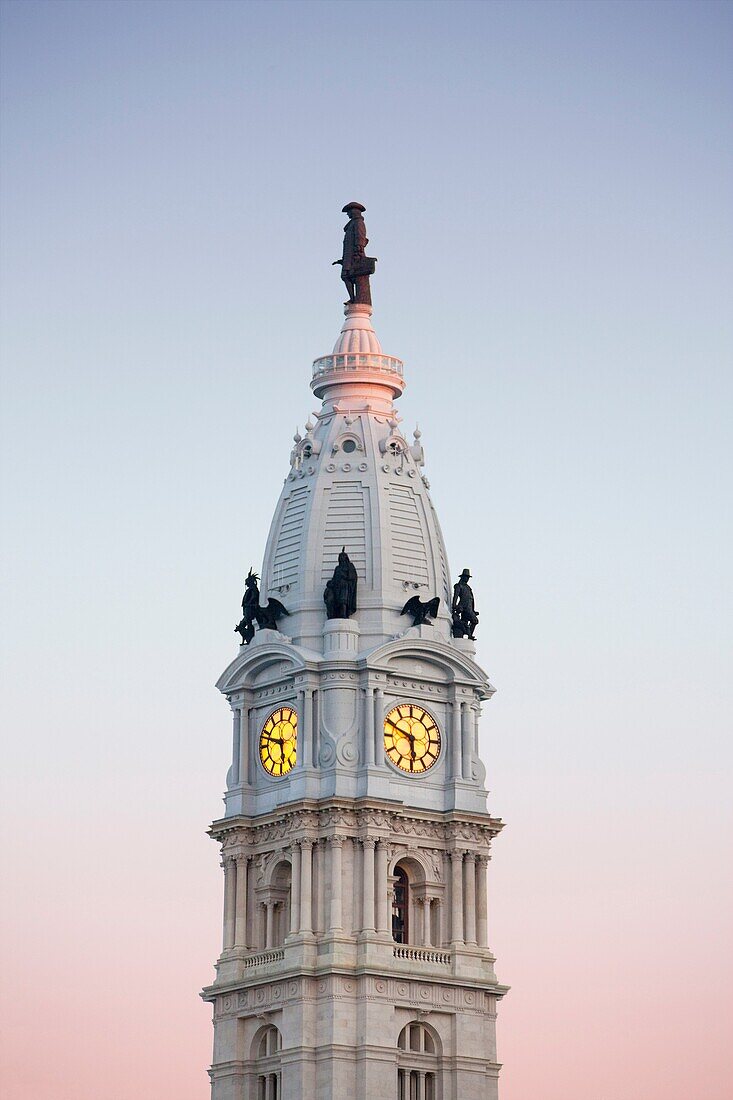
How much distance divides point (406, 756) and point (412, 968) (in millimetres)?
7595

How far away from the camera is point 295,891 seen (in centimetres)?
12850

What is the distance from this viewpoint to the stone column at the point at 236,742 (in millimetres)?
132875

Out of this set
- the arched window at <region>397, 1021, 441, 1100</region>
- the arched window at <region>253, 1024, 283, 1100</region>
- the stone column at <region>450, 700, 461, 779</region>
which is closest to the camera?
the arched window at <region>397, 1021, 441, 1100</region>

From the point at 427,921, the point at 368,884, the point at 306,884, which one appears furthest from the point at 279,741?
the point at 427,921

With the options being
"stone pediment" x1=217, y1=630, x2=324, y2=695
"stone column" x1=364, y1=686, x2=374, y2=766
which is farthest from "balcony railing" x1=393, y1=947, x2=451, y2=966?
"stone pediment" x1=217, y1=630, x2=324, y2=695

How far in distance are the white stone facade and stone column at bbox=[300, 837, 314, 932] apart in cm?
5

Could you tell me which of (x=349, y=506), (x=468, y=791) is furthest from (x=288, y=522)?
(x=468, y=791)

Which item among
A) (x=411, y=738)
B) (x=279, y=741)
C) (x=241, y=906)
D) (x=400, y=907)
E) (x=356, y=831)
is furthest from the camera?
(x=279, y=741)

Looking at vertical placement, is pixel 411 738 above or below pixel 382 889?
above

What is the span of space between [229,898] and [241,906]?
2.03 ft

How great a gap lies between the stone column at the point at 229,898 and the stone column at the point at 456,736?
327 inches

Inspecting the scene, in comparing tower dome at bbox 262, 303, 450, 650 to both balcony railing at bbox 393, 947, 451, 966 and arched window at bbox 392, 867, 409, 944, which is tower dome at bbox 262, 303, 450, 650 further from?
balcony railing at bbox 393, 947, 451, 966

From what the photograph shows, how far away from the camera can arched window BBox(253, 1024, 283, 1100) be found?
128500 millimetres

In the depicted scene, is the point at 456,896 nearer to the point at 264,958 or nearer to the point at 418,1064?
the point at 418,1064
